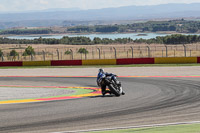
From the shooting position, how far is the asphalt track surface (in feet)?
38.2

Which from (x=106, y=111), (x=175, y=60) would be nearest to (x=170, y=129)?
(x=106, y=111)

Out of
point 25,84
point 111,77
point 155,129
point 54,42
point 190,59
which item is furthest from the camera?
point 54,42

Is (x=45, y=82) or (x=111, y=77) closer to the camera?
(x=111, y=77)

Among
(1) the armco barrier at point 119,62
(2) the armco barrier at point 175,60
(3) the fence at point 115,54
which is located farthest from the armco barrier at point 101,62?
(2) the armco barrier at point 175,60

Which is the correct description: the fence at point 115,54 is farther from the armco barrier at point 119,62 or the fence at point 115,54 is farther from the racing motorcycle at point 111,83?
the racing motorcycle at point 111,83

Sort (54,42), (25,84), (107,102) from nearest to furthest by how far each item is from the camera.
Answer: (107,102), (25,84), (54,42)

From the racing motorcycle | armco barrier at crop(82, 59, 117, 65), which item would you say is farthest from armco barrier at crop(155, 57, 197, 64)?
the racing motorcycle

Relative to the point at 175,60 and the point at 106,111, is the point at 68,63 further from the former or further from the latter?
the point at 106,111

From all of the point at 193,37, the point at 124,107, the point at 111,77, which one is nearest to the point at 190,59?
the point at 111,77

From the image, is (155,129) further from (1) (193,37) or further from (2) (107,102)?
(1) (193,37)

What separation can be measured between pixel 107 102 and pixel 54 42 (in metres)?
108

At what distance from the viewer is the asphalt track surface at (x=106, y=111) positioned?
38.2 ft

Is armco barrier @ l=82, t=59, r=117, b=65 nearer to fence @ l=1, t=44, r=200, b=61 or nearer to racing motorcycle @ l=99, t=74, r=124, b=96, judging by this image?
fence @ l=1, t=44, r=200, b=61

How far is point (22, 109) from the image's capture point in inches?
570
